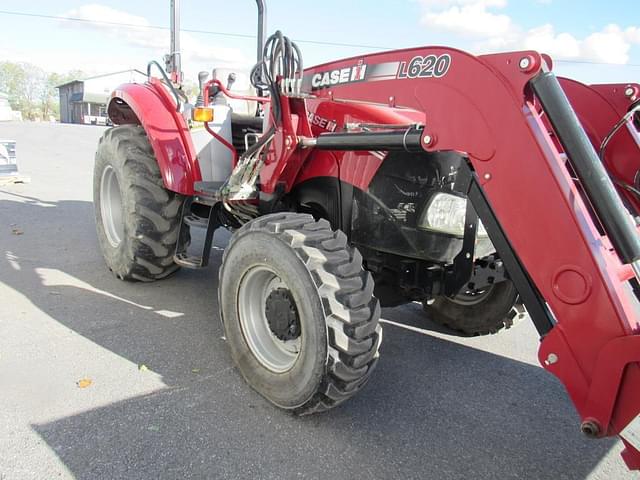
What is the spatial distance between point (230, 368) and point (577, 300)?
6.95 ft

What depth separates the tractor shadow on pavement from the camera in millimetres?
2398

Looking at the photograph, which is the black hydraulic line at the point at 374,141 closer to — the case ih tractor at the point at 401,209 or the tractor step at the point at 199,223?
the case ih tractor at the point at 401,209

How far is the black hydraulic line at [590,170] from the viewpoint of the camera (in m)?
1.75

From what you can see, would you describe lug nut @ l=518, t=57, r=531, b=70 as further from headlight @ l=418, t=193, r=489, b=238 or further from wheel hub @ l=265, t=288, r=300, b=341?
wheel hub @ l=265, t=288, r=300, b=341

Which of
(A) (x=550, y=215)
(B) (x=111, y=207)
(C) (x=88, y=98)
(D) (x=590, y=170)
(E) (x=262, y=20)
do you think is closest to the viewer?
(D) (x=590, y=170)

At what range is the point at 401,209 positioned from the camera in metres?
2.89

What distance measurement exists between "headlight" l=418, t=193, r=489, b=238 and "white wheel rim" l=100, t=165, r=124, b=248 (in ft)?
10.9

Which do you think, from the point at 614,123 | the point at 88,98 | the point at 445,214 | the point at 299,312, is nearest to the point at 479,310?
the point at 445,214

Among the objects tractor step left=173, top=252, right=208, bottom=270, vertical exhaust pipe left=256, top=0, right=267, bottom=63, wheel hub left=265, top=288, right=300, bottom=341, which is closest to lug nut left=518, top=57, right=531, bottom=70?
wheel hub left=265, top=288, right=300, bottom=341

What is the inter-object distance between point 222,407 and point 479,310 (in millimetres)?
1998

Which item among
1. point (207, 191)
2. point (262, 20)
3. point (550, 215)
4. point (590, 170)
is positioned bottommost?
point (207, 191)

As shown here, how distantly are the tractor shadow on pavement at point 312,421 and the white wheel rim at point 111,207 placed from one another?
1.00m

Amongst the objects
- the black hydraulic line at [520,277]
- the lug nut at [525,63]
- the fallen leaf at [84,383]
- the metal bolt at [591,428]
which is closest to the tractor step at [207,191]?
the fallen leaf at [84,383]

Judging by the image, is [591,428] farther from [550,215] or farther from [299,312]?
[299,312]
